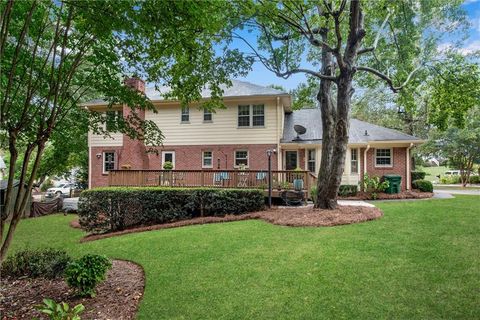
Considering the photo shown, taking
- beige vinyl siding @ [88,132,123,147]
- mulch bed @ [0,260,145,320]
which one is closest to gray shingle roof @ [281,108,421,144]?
beige vinyl siding @ [88,132,123,147]

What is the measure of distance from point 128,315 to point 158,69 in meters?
4.13

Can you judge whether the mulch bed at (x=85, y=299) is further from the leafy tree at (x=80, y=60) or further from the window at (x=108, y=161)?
the window at (x=108, y=161)

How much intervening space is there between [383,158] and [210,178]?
1048cm

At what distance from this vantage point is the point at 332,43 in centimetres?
1285

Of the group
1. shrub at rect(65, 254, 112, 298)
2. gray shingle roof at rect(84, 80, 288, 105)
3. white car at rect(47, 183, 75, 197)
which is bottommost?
white car at rect(47, 183, 75, 197)

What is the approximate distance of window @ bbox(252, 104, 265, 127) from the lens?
16.3 m

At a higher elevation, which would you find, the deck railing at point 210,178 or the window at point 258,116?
the window at point 258,116

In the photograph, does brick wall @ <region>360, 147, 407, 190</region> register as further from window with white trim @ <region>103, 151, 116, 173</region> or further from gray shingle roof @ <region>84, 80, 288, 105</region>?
window with white trim @ <region>103, 151, 116, 173</region>

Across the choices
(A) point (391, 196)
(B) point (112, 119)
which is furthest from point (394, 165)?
(B) point (112, 119)

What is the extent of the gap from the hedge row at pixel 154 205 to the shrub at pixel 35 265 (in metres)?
4.54

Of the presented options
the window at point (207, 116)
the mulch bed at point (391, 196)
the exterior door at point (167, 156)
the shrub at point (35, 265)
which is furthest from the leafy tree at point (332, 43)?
the exterior door at point (167, 156)

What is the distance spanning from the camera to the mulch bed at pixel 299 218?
8.80m

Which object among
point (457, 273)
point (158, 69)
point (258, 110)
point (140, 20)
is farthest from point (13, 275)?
point (258, 110)

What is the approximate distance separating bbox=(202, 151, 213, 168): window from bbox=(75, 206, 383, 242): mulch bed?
6.17 m
